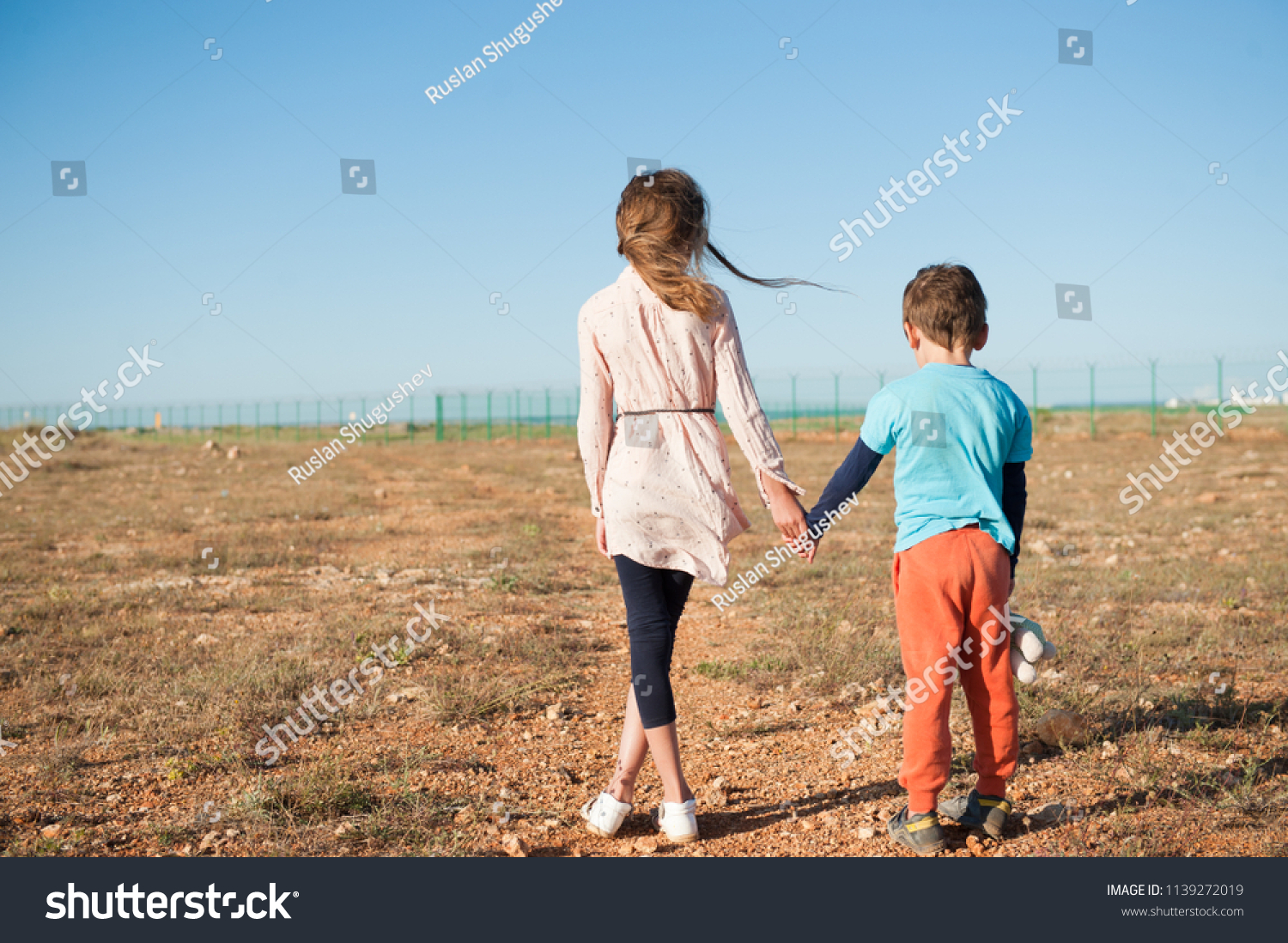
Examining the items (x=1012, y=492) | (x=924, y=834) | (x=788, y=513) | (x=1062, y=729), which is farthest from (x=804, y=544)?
(x=1062, y=729)

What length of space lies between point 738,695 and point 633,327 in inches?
86.4

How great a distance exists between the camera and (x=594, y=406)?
237 cm

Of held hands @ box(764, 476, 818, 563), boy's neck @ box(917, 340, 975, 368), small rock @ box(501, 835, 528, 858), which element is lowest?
small rock @ box(501, 835, 528, 858)

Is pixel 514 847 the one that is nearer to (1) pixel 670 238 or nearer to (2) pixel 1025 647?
(2) pixel 1025 647

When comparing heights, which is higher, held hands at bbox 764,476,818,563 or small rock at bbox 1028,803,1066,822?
held hands at bbox 764,476,818,563

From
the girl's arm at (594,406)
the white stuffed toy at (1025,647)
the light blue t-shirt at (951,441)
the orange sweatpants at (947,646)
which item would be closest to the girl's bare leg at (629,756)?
the girl's arm at (594,406)

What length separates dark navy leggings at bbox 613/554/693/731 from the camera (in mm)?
2330

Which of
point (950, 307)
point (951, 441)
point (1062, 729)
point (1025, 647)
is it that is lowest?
point (1062, 729)

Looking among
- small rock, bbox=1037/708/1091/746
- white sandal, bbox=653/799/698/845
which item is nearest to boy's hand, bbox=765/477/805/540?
white sandal, bbox=653/799/698/845

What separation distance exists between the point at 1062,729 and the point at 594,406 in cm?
209

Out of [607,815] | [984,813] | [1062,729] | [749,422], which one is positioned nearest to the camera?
[749,422]

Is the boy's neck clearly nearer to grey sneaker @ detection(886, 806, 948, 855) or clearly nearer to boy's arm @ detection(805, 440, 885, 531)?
boy's arm @ detection(805, 440, 885, 531)

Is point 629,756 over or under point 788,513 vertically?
under
